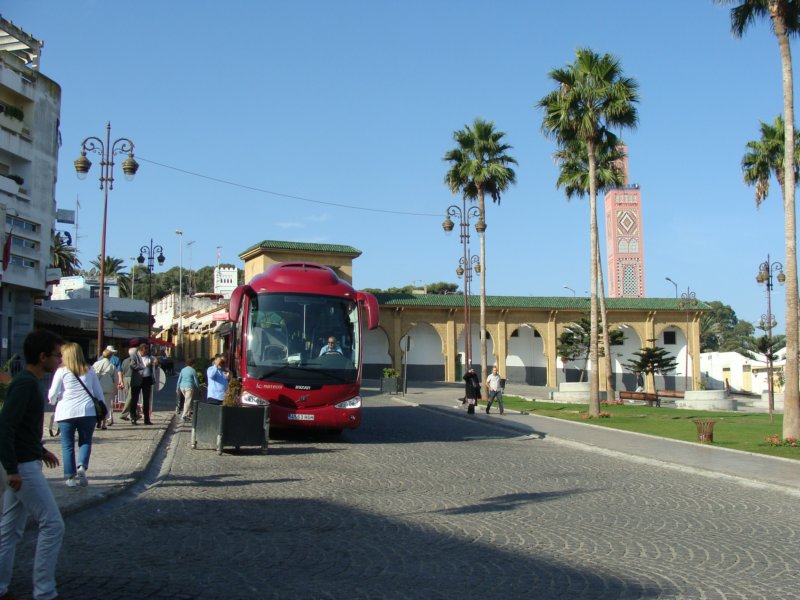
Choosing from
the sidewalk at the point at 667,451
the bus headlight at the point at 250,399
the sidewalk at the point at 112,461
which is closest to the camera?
the sidewalk at the point at 112,461

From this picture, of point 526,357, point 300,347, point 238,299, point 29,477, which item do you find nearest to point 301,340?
point 300,347

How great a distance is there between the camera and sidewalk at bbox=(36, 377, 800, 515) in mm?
10489

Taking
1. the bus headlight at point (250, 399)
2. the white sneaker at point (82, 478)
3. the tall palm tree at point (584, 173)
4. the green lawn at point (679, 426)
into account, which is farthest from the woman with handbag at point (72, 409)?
the tall palm tree at point (584, 173)

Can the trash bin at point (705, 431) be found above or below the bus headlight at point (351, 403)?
below

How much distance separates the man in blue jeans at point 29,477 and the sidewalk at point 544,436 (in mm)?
A: 3488

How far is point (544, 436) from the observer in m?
20.4

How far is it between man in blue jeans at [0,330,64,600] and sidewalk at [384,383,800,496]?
396 inches

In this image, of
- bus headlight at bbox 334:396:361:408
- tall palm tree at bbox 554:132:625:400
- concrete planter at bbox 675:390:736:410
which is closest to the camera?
bus headlight at bbox 334:396:361:408

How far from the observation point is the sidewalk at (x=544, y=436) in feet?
34.4

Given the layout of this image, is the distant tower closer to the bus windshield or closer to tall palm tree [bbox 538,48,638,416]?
tall palm tree [bbox 538,48,638,416]

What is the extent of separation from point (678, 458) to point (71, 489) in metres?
10.7

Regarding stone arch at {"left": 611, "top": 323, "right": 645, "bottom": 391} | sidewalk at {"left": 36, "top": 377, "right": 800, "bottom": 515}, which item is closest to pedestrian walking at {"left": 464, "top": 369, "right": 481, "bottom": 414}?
sidewalk at {"left": 36, "top": 377, "right": 800, "bottom": 515}

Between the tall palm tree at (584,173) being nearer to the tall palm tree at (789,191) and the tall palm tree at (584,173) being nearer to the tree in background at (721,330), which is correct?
the tall palm tree at (789,191)

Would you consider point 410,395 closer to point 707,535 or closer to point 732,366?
point 707,535
